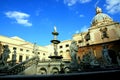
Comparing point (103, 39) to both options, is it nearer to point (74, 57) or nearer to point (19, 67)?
point (74, 57)

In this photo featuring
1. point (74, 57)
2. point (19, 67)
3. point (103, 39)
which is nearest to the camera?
point (74, 57)

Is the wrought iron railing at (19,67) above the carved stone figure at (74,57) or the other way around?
the other way around

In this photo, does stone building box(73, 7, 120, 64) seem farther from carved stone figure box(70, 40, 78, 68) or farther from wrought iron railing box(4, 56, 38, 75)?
carved stone figure box(70, 40, 78, 68)

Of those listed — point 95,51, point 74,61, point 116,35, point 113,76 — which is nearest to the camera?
point 113,76

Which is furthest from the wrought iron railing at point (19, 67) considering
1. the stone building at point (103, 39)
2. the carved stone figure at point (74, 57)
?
the stone building at point (103, 39)

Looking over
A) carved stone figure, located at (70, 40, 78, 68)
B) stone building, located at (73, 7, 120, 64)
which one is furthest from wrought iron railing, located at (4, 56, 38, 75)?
stone building, located at (73, 7, 120, 64)

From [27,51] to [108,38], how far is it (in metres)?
33.3

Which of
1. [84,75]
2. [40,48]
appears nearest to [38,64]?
[84,75]

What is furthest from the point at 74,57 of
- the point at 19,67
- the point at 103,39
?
the point at 103,39

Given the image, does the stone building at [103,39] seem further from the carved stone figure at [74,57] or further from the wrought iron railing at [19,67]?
the carved stone figure at [74,57]

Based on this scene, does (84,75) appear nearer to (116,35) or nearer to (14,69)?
(14,69)

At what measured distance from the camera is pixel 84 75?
125 inches

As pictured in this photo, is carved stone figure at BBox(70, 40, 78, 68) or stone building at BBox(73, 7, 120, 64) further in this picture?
stone building at BBox(73, 7, 120, 64)

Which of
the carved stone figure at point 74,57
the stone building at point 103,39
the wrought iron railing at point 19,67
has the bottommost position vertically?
the wrought iron railing at point 19,67
